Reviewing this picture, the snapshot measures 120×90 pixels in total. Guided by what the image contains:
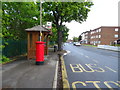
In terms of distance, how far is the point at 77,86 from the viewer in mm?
4062

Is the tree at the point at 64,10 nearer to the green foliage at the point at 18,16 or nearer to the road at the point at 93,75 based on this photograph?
the green foliage at the point at 18,16

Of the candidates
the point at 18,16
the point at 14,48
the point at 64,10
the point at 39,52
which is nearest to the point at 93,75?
the point at 39,52

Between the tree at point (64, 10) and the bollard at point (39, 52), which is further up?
the tree at point (64, 10)

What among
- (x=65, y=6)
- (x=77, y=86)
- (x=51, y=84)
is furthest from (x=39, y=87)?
(x=65, y=6)

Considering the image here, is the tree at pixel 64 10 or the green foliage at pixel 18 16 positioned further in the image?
the tree at pixel 64 10

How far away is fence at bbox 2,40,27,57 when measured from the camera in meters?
9.46

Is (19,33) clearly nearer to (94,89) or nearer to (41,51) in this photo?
(41,51)

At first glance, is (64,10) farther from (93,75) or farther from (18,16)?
(93,75)

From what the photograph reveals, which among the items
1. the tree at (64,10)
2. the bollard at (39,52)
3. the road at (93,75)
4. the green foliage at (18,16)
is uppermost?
the tree at (64,10)

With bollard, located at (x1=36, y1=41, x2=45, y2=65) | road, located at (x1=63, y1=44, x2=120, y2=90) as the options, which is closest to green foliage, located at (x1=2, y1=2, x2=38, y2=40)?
bollard, located at (x1=36, y1=41, x2=45, y2=65)

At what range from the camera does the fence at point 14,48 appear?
9461 mm

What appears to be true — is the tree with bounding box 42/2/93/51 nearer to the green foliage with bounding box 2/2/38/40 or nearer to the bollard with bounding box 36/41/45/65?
the green foliage with bounding box 2/2/38/40

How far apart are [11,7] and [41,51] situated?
27.8ft

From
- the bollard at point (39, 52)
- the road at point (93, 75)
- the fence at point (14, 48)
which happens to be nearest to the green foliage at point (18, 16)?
the fence at point (14, 48)
